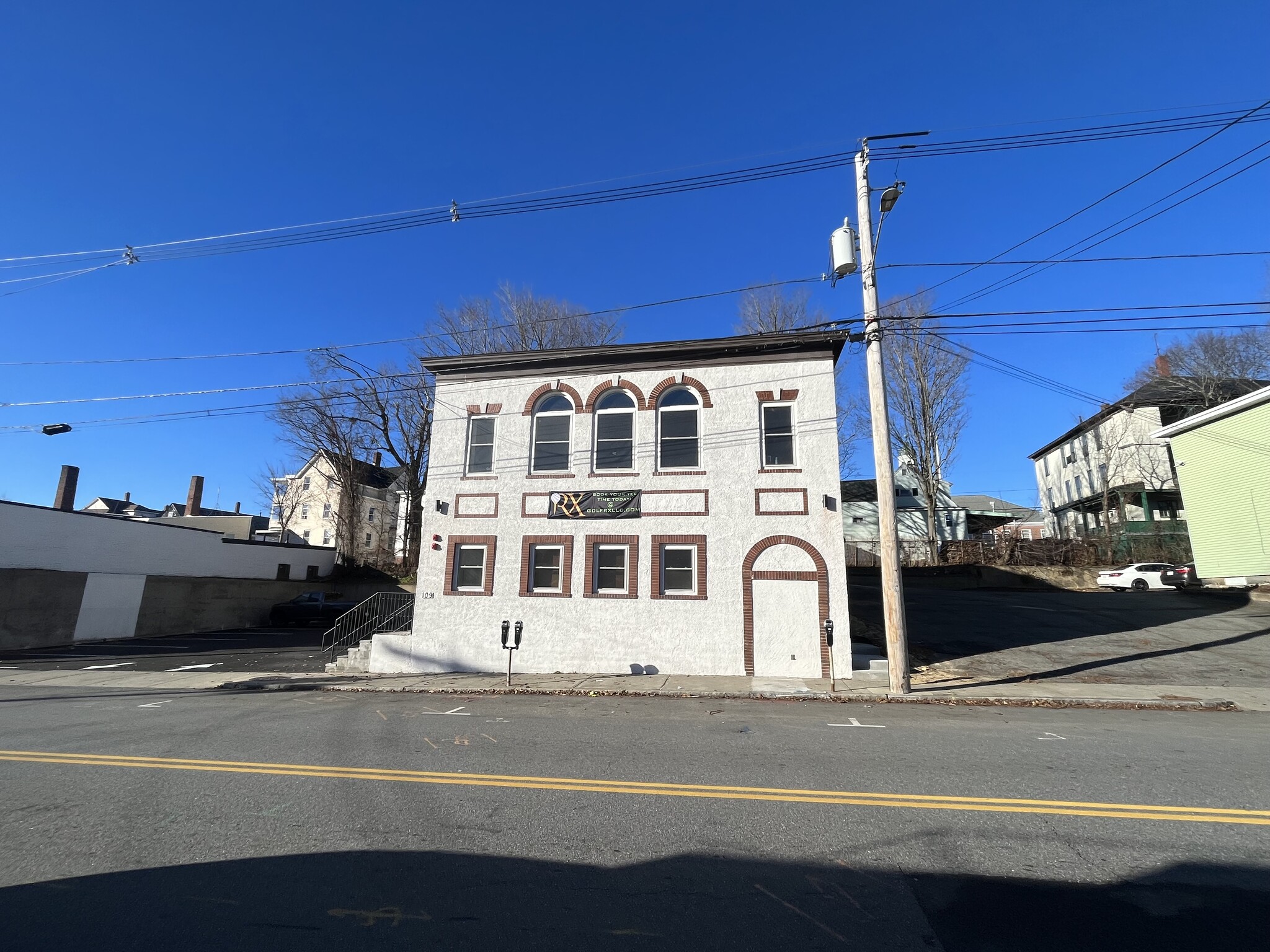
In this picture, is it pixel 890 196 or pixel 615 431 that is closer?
pixel 890 196

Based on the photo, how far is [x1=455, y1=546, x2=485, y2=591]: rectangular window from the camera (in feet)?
49.9

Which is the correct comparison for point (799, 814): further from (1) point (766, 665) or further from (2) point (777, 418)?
(2) point (777, 418)

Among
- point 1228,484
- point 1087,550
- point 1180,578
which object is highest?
point 1228,484

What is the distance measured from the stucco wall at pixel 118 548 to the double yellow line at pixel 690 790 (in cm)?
1938

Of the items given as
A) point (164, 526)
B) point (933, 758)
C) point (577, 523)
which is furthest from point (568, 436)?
point (164, 526)

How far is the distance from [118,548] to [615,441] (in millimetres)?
21858

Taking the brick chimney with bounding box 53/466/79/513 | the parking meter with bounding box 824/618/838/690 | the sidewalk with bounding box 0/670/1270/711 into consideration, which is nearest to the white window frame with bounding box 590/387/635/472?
the sidewalk with bounding box 0/670/1270/711

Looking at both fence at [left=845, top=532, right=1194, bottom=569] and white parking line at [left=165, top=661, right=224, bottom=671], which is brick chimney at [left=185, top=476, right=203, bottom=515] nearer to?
white parking line at [left=165, top=661, right=224, bottom=671]

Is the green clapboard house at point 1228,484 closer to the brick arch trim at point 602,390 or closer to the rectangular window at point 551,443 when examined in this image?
the brick arch trim at point 602,390

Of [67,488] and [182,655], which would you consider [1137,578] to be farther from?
[67,488]

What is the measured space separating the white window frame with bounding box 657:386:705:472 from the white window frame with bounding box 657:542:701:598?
1.81m

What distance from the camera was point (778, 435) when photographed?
1446 cm

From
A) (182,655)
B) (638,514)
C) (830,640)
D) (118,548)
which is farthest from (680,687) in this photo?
(118,548)

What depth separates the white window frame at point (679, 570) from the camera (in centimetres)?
1405
